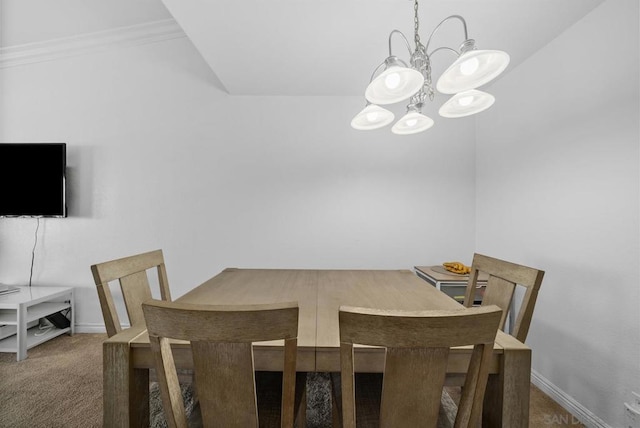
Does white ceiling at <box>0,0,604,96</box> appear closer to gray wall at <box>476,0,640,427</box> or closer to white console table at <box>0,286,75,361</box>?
gray wall at <box>476,0,640,427</box>

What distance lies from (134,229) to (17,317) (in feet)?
3.41

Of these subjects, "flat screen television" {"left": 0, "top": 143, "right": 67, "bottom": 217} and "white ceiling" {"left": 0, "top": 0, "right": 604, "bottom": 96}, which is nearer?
"white ceiling" {"left": 0, "top": 0, "right": 604, "bottom": 96}

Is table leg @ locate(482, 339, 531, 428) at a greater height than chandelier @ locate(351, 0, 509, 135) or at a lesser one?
lesser

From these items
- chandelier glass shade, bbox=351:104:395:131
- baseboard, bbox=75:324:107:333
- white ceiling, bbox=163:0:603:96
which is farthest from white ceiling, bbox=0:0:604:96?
baseboard, bbox=75:324:107:333

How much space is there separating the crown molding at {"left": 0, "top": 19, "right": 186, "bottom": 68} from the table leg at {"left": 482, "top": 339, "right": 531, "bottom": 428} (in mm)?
3550

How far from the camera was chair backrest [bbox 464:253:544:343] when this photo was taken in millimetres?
1200

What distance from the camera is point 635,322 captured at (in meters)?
1.44

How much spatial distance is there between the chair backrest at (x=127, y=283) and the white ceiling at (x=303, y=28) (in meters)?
1.48

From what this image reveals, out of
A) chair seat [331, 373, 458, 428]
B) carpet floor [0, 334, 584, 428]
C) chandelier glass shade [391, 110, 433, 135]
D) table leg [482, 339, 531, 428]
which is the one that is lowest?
carpet floor [0, 334, 584, 428]

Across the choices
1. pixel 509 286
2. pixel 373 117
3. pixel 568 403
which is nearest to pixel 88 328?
pixel 373 117

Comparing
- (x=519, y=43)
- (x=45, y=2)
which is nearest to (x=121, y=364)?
(x=519, y=43)

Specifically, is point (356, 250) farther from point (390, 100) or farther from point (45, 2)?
point (45, 2)

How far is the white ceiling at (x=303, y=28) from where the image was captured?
171 cm

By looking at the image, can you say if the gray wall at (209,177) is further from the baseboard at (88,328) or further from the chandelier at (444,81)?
the chandelier at (444,81)
